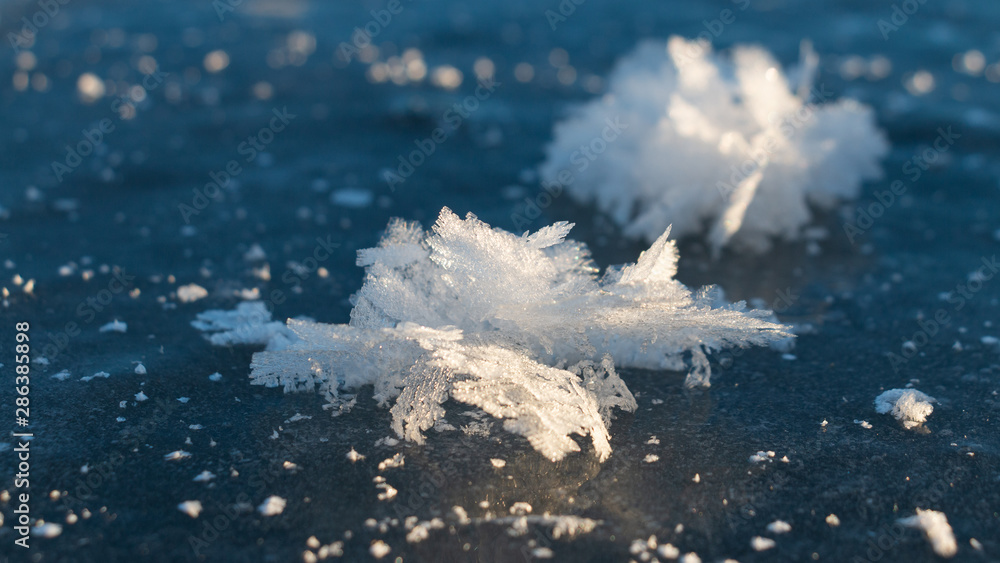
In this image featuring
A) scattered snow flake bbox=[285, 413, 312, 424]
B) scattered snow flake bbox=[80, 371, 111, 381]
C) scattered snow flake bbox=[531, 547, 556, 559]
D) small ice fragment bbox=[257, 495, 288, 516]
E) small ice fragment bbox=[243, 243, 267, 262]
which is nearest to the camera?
scattered snow flake bbox=[531, 547, 556, 559]

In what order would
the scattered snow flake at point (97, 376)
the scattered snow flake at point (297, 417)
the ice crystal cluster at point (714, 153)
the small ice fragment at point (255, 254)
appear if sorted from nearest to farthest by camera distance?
the scattered snow flake at point (297, 417)
the scattered snow flake at point (97, 376)
the small ice fragment at point (255, 254)
the ice crystal cluster at point (714, 153)

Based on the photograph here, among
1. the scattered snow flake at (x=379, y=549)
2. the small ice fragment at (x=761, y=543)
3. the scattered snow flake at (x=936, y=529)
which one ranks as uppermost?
the scattered snow flake at (x=936, y=529)

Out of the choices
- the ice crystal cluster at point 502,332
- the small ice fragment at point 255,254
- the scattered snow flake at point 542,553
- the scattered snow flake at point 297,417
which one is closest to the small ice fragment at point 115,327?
the small ice fragment at point 255,254

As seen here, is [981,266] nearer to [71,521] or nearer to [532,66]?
[532,66]

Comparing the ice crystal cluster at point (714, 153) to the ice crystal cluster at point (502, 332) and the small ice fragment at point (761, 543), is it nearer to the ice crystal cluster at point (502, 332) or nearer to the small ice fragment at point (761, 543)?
the ice crystal cluster at point (502, 332)

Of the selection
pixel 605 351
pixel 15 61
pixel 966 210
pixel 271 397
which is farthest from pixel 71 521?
pixel 15 61

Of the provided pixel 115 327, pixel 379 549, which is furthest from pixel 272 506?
pixel 115 327

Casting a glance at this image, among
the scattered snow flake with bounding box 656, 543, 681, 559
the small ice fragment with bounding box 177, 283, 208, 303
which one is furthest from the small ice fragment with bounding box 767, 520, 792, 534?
the small ice fragment with bounding box 177, 283, 208, 303

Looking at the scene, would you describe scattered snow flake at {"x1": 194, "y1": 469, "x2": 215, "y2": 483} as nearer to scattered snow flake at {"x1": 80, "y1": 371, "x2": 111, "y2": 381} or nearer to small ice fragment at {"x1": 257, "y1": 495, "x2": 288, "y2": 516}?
small ice fragment at {"x1": 257, "y1": 495, "x2": 288, "y2": 516}
